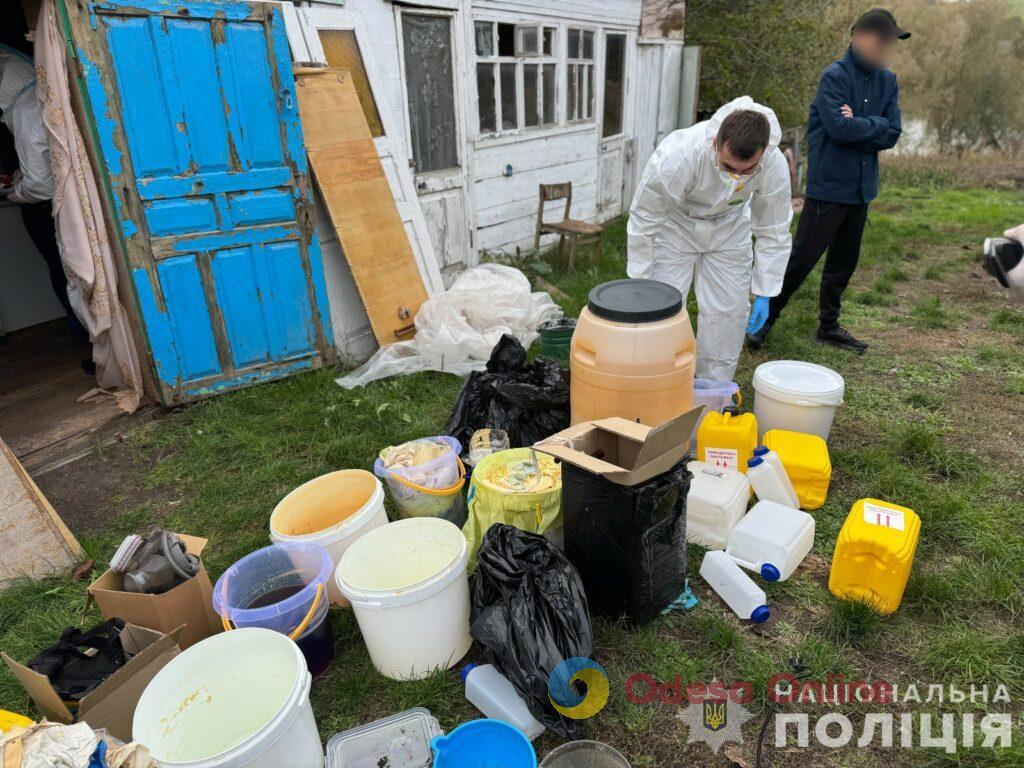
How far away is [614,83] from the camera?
8250mm

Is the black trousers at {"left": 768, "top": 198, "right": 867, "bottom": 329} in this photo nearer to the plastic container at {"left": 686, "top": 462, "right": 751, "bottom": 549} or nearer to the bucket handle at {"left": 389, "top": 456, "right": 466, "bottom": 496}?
the plastic container at {"left": 686, "top": 462, "right": 751, "bottom": 549}

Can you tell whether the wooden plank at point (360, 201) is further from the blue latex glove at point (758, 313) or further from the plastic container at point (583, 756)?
the plastic container at point (583, 756)

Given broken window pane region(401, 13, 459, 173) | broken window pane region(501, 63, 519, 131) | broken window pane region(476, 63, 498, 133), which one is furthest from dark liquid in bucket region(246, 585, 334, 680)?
broken window pane region(501, 63, 519, 131)

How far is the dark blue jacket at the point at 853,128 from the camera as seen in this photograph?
407cm

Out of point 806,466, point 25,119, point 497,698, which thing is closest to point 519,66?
point 25,119

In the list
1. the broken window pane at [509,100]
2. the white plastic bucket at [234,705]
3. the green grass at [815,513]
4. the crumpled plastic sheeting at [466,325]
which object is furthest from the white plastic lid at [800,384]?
the broken window pane at [509,100]

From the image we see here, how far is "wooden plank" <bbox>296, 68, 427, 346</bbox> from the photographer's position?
4.21 meters

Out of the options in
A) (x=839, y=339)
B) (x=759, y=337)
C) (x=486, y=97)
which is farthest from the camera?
(x=486, y=97)

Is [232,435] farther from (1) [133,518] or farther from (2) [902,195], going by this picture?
(2) [902,195]

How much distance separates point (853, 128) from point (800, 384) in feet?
6.58

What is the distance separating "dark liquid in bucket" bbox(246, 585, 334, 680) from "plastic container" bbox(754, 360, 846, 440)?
2.37 meters

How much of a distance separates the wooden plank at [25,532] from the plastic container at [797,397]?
3.39 m

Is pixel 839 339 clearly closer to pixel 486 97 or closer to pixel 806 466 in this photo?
pixel 806 466

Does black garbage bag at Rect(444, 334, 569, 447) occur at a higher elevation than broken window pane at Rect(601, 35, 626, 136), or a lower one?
lower
